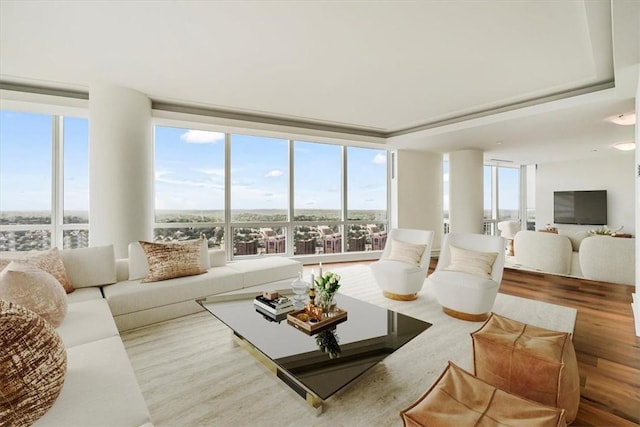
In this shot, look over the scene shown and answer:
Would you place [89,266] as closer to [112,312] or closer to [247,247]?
[112,312]

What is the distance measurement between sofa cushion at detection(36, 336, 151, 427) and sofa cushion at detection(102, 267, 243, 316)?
1.20 meters

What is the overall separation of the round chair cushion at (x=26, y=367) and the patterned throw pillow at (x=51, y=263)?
1.78m

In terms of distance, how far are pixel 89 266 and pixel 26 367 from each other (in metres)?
2.26

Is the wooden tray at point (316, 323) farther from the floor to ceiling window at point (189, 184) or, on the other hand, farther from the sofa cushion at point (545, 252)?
the sofa cushion at point (545, 252)

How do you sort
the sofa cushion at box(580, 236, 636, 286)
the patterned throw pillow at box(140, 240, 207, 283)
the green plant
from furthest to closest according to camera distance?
the sofa cushion at box(580, 236, 636, 286)
the patterned throw pillow at box(140, 240, 207, 283)
the green plant

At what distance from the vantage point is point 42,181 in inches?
177

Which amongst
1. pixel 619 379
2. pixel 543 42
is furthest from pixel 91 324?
A: pixel 543 42

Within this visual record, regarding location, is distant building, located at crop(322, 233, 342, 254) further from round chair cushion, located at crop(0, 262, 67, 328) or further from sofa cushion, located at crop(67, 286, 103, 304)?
round chair cushion, located at crop(0, 262, 67, 328)

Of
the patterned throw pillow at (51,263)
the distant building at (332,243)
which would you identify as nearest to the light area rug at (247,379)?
the patterned throw pillow at (51,263)

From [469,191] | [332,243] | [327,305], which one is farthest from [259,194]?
[469,191]

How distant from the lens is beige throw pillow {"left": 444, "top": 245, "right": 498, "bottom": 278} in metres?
3.26

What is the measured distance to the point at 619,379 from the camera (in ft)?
7.01

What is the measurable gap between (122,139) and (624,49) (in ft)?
18.2

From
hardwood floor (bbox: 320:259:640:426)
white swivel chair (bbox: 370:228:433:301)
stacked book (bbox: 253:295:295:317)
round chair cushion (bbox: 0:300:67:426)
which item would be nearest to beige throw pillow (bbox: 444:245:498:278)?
white swivel chair (bbox: 370:228:433:301)
